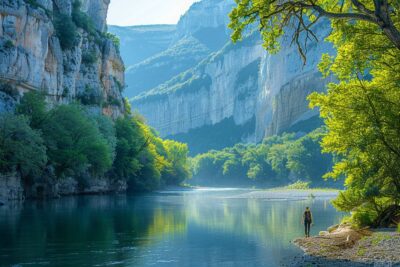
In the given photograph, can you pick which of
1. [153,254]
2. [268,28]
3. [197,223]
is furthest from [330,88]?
[197,223]

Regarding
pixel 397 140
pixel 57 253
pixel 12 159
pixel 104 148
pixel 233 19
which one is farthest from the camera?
pixel 104 148

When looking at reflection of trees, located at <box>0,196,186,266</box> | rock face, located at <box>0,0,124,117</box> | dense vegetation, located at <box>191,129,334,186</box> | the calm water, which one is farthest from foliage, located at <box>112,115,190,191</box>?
the calm water

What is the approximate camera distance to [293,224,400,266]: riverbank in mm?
21281

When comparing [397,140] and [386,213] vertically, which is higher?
[397,140]

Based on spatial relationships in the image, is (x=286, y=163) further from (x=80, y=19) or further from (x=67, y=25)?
(x=67, y=25)

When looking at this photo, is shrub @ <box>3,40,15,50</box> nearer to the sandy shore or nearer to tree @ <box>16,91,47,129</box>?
tree @ <box>16,91,47,129</box>

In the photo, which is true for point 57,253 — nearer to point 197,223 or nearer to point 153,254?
point 153,254

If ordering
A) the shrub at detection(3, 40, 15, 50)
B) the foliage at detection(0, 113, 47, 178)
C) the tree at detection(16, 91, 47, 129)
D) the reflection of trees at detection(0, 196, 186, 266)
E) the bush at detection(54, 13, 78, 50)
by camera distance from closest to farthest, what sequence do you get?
1. the reflection of trees at detection(0, 196, 186, 266)
2. the foliage at detection(0, 113, 47, 178)
3. the tree at detection(16, 91, 47, 129)
4. the shrub at detection(3, 40, 15, 50)
5. the bush at detection(54, 13, 78, 50)

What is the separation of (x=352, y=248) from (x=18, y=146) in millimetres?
41575

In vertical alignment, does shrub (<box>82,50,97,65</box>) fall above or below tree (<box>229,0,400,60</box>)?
above

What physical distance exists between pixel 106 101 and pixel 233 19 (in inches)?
3799

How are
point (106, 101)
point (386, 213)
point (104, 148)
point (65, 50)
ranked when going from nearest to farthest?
point (386, 213), point (104, 148), point (65, 50), point (106, 101)

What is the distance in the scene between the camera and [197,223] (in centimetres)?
4031

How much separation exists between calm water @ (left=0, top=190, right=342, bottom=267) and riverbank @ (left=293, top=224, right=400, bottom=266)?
108cm
